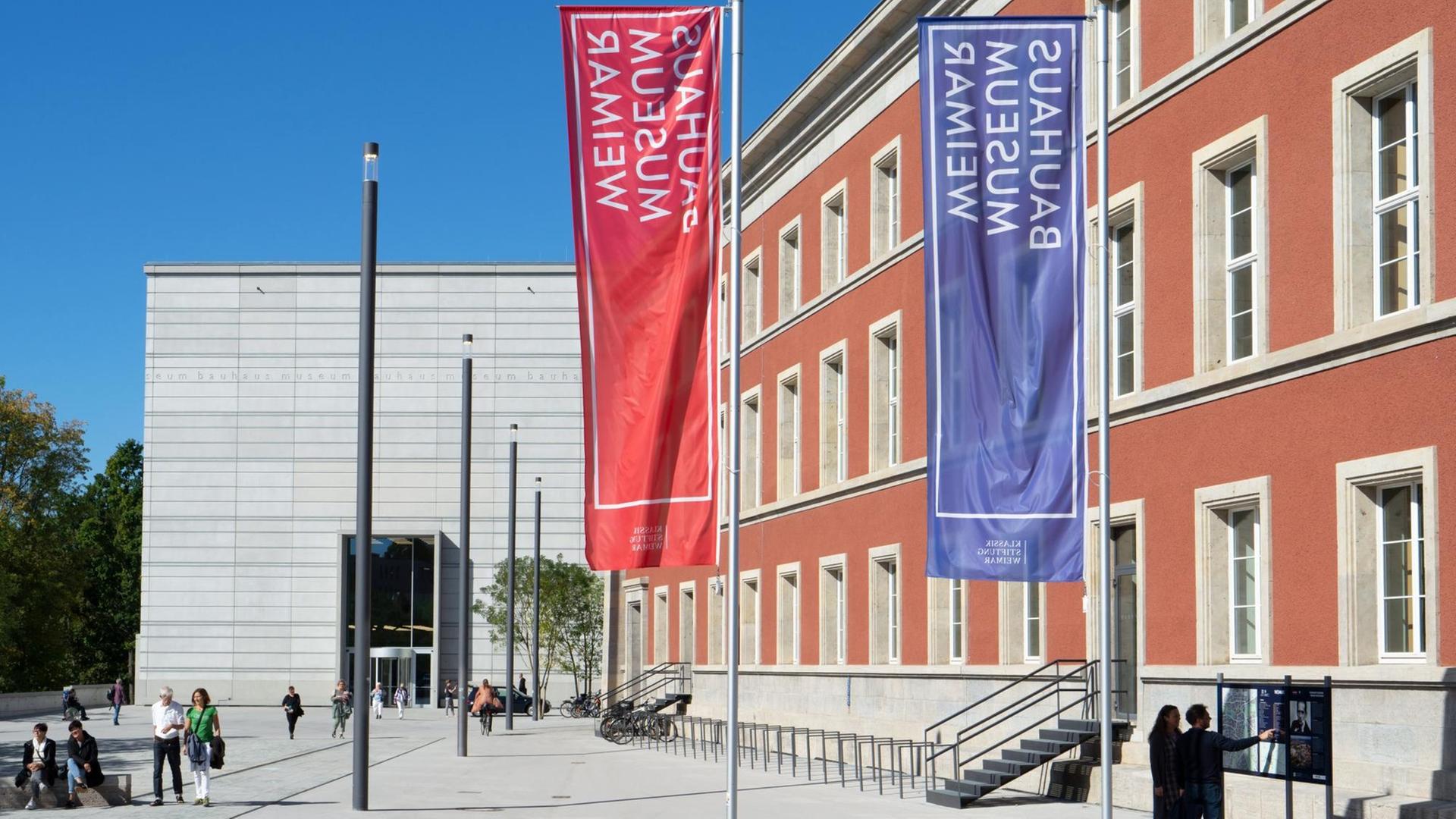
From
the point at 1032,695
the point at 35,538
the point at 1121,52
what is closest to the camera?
the point at 1032,695

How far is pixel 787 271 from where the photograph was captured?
42.3 m

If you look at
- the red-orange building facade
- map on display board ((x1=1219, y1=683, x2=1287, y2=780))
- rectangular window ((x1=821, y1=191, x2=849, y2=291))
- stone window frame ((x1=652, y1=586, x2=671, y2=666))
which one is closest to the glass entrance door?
the red-orange building facade

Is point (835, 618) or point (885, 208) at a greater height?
point (885, 208)

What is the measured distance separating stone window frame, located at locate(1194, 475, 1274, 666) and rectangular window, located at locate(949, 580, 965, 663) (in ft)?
29.4

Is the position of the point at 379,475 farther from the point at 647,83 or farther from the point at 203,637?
the point at 647,83

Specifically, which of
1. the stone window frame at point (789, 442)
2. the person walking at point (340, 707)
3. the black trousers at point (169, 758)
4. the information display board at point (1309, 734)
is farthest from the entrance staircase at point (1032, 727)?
the person walking at point (340, 707)

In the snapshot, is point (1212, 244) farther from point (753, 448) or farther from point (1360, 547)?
point (753, 448)

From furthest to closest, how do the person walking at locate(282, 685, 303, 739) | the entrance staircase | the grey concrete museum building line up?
the grey concrete museum building
the person walking at locate(282, 685, 303, 739)
the entrance staircase

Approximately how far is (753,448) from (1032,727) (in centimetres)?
→ 2221

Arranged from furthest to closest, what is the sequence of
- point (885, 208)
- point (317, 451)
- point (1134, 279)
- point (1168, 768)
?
point (317, 451)
point (885, 208)
point (1134, 279)
point (1168, 768)

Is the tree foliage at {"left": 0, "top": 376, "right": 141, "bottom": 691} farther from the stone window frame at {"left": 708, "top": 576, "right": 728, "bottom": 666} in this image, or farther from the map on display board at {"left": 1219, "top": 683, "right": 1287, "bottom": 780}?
the map on display board at {"left": 1219, "top": 683, "right": 1287, "bottom": 780}

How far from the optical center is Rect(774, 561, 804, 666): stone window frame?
1580 inches

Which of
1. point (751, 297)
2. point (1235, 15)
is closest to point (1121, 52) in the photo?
point (1235, 15)

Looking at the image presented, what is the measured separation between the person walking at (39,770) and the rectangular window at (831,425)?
1893cm
